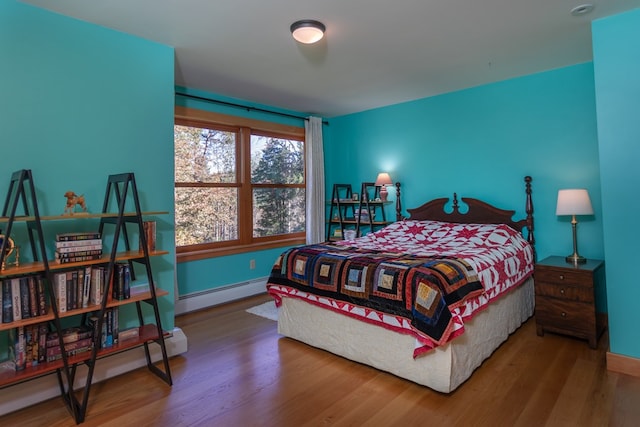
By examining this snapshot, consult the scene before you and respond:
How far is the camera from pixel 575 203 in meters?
2.92

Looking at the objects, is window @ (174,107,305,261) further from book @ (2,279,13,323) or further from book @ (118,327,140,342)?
book @ (2,279,13,323)

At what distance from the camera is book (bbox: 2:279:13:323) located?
1851 millimetres

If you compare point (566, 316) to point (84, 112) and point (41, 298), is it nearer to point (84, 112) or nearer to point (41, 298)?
point (41, 298)

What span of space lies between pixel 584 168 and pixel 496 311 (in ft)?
5.47

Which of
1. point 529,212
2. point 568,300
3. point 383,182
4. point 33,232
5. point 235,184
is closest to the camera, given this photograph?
point 33,232

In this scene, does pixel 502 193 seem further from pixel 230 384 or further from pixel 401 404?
pixel 230 384

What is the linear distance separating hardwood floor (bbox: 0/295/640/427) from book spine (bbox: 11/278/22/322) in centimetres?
51

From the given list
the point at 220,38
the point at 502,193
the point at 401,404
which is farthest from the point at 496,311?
the point at 220,38

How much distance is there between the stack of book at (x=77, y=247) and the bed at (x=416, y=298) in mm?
1378

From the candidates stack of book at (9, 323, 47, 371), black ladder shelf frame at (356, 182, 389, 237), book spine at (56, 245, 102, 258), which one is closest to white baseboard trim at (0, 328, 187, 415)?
stack of book at (9, 323, 47, 371)

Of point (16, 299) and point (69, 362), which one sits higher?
point (16, 299)

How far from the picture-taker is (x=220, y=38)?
103 inches

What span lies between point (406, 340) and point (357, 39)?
216 centimetres

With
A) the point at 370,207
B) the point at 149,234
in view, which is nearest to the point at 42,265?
the point at 149,234
